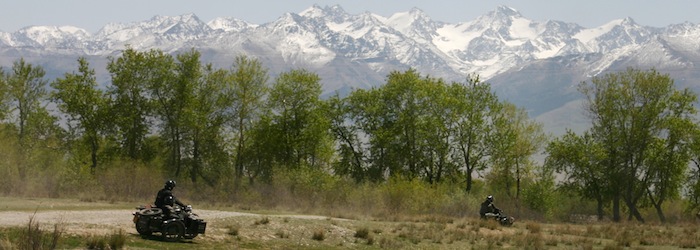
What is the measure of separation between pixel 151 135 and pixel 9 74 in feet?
56.4

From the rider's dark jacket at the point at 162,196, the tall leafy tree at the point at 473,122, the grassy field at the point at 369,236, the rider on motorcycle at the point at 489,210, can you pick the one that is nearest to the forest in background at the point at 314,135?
the tall leafy tree at the point at 473,122

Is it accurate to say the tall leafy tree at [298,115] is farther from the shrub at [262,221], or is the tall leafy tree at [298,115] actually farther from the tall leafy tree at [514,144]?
the shrub at [262,221]

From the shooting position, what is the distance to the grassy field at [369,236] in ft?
80.0

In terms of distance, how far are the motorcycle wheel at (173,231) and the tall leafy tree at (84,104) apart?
43995 millimetres

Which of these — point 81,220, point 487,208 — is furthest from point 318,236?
point 487,208

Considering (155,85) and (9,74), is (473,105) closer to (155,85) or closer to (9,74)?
(155,85)

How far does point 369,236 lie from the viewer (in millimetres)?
32531

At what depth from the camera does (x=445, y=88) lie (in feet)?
240

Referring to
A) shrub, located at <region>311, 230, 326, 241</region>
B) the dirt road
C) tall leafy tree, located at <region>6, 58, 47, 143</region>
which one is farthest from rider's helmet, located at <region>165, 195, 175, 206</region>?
tall leafy tree, located at <region>6, 58, 47, 143</region>

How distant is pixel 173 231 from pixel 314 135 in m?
44.8

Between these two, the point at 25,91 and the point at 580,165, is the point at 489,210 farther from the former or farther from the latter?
the point at 25,91

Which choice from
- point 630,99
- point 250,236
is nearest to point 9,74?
point 250,236

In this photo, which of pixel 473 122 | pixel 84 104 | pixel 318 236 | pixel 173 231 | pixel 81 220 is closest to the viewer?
pixel 173 231

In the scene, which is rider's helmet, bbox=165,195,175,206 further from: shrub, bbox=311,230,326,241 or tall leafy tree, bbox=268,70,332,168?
tall leafy tree, bbox=268,70,332,168
